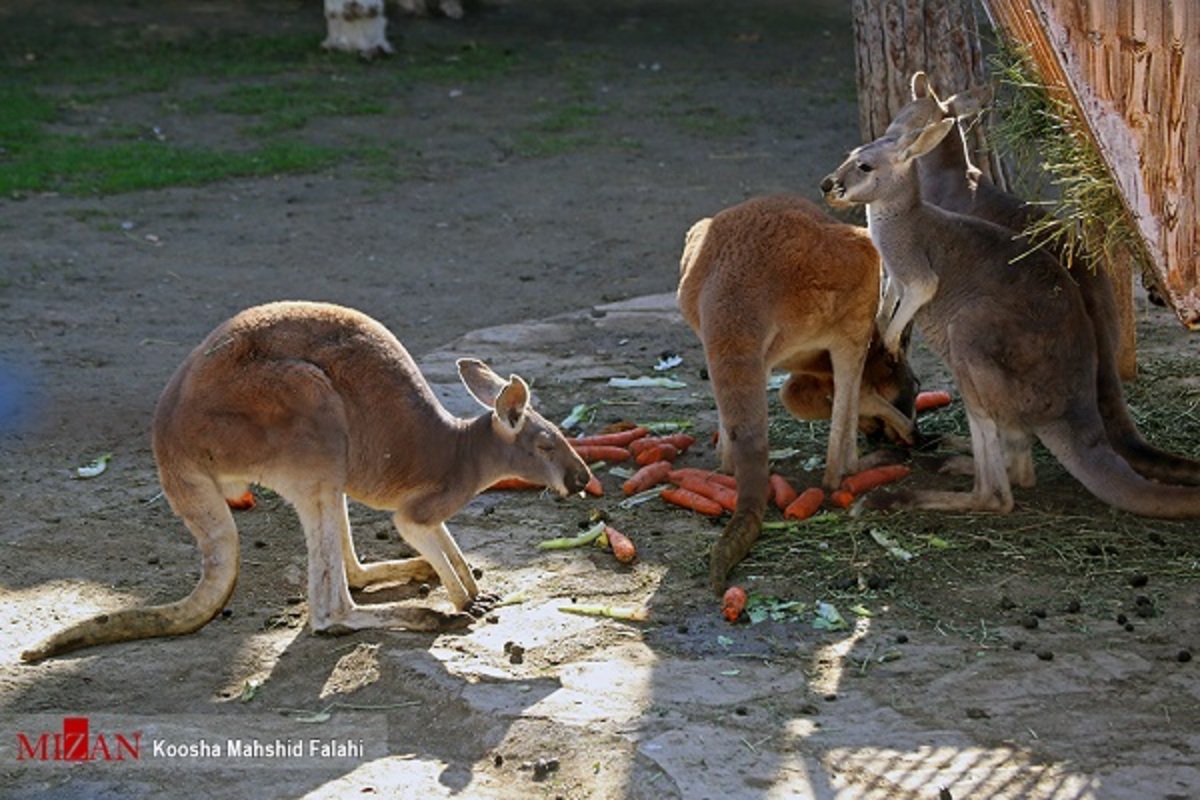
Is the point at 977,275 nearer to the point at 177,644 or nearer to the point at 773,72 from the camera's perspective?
the point at 177,644

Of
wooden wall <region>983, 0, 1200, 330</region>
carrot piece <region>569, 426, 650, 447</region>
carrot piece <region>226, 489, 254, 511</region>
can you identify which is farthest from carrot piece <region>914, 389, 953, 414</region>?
carrot piece <region>226, 489, 254, 511</region>

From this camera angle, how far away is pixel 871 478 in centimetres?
738

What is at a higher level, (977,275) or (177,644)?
(977,275)

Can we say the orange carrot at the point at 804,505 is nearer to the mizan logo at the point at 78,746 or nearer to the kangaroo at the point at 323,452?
the kangaroo at the point at 323,452

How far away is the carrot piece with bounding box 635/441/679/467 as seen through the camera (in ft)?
25.4

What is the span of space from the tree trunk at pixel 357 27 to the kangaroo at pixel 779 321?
30.6 ft

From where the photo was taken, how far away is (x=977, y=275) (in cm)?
709

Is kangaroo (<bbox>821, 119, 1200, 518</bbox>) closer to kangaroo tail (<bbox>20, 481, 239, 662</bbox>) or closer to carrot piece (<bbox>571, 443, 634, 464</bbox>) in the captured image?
carrot piece (<bbox>571, 443, 634, 464</bbox>)

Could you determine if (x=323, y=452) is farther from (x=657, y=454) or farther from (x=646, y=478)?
(x=657, y=454)

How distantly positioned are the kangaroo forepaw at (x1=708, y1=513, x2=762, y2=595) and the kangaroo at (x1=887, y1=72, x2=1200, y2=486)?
151 cm

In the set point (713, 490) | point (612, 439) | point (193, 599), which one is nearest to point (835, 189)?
point (713, 490)

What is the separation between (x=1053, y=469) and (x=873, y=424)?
81 cm

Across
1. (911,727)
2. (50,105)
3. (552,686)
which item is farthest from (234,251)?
(911,727)

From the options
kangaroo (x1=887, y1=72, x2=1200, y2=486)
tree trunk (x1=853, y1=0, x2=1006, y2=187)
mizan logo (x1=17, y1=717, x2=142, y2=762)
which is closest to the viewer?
mizan logo (x1=17, y1=717, x2=142, y2=762)
